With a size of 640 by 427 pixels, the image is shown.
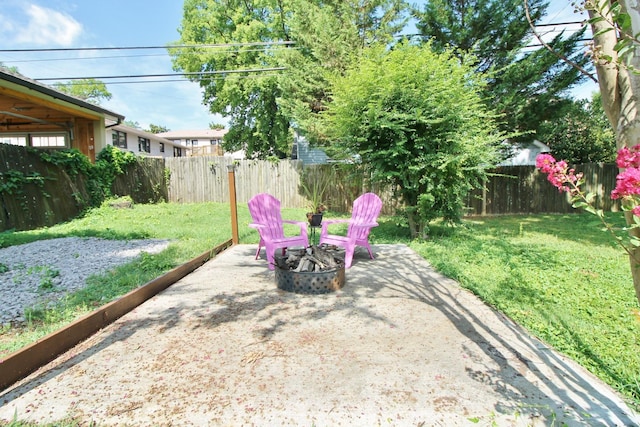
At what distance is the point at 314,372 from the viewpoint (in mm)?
1827

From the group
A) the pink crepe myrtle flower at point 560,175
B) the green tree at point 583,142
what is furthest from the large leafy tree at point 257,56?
the pink crepe myrtle flower at point 560,175

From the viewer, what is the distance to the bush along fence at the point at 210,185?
6.59 m

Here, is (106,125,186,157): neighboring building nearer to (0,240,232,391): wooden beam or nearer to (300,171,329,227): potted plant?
(300,171,329,227): potted plant

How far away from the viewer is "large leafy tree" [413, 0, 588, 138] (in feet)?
26.6

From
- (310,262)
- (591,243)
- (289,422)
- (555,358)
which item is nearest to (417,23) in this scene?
(591,243)

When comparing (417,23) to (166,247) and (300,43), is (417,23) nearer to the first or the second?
(300,43)

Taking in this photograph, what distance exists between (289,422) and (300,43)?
11.2 m

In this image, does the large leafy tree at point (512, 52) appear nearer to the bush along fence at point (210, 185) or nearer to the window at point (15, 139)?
the bush along fence at point (210, 185)

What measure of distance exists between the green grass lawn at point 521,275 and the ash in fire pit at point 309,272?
1.34 meters

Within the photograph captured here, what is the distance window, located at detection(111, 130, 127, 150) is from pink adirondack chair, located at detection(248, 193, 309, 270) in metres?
19.2

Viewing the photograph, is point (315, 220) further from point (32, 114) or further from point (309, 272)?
point (32, 114)

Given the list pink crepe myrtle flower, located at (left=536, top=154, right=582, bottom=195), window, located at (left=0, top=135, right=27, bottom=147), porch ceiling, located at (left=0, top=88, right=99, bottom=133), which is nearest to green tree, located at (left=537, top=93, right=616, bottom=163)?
pink crepe myrtle flower, located at (left=536, top=154, right=582, bottom=195)

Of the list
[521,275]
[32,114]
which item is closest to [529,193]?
[521,275]

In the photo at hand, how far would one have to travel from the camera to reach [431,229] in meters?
6.57
